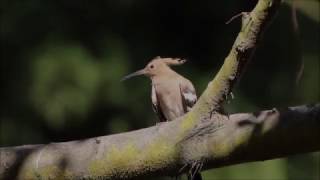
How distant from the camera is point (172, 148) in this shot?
82.4 inches

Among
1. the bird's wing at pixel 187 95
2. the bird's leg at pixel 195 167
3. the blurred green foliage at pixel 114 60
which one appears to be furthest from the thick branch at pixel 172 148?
the blurred green foliage at pixel 114 60

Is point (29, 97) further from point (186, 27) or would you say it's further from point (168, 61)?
point (168, 61)

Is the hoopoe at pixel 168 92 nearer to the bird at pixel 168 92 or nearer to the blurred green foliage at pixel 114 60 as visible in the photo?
the bird at pixel 168 92

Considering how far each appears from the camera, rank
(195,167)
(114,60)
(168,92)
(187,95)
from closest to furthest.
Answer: (195,167), (187,95), (168,92), (114,60)

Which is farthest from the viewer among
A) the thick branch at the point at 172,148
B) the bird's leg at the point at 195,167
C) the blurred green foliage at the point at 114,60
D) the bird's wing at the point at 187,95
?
the blurred green foliage at the point at 114,60

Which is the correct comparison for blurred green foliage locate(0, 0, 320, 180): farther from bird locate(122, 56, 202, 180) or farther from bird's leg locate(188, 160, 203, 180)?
bird's leg locate(188, 160, 203, 180)

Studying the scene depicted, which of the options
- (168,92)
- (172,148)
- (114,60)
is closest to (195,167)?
(172,148)

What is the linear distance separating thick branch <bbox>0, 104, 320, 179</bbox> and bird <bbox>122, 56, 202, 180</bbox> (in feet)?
3.55

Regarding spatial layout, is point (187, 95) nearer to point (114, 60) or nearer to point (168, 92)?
point (168, 92)

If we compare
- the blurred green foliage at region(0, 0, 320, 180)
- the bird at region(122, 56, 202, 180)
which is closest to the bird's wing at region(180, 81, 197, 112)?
the bird at region(122, 56, 202, 180)

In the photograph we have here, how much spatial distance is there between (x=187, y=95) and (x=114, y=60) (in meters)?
1.46

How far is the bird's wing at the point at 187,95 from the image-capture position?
3.24 metres

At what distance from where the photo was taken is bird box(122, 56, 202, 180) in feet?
10.9

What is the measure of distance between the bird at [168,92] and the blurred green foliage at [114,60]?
0.88 meters
